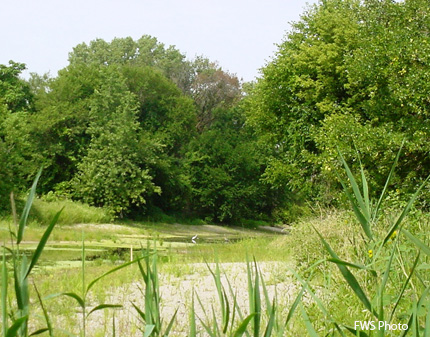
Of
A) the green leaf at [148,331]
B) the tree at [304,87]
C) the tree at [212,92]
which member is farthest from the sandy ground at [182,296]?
the tree at [212,92]

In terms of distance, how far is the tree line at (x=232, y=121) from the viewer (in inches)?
671

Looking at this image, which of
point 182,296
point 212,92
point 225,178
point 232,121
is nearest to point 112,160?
point 225,178

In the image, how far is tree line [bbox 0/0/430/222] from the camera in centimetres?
1703

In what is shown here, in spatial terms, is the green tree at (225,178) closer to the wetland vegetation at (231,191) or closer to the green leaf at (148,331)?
the wetland vegetation at (231,191)

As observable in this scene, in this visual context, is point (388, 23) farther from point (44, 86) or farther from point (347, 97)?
point (44, 86)

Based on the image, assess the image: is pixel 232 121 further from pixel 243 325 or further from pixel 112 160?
pixel 243 325

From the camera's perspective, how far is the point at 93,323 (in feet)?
19.0

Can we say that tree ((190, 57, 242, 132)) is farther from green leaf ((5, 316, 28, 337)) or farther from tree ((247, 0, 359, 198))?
green leaf ((5, 316, 28, 337))

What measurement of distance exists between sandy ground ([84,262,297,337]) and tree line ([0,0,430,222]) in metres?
5.42

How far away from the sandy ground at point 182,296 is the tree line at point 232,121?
542 centimetres

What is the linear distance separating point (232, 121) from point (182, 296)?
120 feet

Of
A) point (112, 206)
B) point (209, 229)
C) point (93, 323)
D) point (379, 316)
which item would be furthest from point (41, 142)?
point (379, 316)

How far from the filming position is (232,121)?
142ft

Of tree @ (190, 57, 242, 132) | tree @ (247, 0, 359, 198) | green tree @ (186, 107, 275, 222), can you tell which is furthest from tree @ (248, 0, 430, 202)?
tree @ (190, 57, 242, 132)
